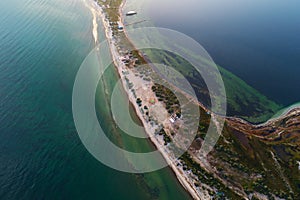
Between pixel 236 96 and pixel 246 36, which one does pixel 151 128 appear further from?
pixel 246 36

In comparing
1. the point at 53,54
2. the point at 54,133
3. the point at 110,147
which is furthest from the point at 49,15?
the point at 110,147

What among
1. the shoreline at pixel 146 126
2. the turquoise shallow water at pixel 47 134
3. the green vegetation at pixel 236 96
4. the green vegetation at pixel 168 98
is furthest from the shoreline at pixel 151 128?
the green vegetation at pixel 168 98

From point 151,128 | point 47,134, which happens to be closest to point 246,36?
point 151,128

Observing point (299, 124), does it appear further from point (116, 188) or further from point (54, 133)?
point (54, 133)

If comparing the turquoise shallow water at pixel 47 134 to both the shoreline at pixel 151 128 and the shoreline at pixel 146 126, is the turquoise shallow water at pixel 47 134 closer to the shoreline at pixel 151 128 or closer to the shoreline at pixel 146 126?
the shoreline at pixel 146 126

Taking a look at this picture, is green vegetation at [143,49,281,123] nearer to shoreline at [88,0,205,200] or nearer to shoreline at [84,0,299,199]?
shoreline at [84,0,299,199]

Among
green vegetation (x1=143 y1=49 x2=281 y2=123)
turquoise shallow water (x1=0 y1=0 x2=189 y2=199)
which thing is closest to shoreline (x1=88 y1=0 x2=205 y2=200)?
turquoise shallow water (x1=0 y1=0 x2=189 y2=199)
